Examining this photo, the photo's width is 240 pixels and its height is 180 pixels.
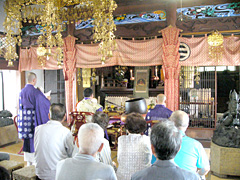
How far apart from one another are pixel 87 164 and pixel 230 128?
10.1ft

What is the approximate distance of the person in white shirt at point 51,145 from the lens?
2.27m

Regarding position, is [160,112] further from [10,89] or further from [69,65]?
[10,89]

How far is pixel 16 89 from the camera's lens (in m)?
7.10

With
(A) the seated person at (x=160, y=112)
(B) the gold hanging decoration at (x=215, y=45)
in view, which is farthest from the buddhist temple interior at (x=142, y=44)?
(A) the seated person at (x=160, y=112)

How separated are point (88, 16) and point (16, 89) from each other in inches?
171

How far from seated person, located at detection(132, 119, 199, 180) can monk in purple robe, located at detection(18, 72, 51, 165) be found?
2.97 metres

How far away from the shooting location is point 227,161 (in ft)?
11.4

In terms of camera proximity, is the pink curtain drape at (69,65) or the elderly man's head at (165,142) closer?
the elderly man's head at (165,142)

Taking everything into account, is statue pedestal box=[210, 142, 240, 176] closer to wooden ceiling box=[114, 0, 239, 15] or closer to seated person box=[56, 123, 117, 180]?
seated person box=[56, 123, 117, 180]

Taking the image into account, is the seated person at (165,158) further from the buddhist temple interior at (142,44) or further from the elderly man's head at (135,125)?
the buddhist temple interior at (142,44)

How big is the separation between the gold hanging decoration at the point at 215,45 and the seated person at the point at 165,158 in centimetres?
390

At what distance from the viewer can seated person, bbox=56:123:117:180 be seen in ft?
4.56

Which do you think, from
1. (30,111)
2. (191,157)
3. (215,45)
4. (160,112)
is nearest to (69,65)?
(30,111)

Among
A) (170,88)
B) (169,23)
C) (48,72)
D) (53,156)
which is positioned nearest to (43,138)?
(53,156)
